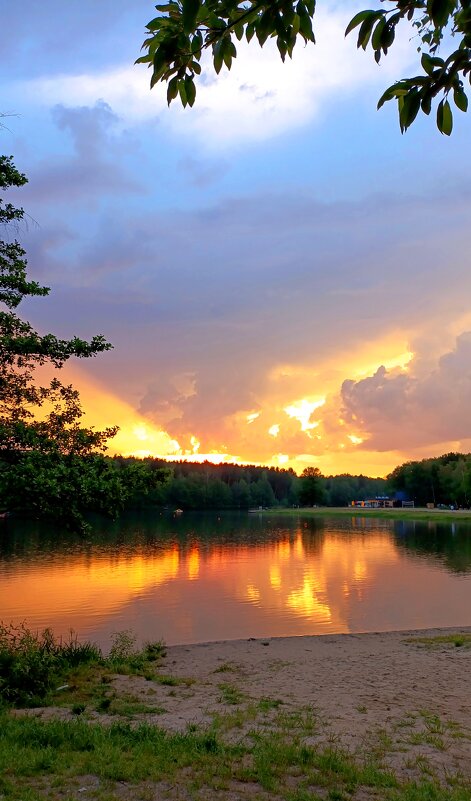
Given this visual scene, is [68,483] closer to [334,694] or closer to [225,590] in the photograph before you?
[334,694]

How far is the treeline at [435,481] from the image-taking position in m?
148

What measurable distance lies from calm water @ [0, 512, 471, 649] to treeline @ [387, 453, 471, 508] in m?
92.6

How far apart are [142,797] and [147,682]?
24.9ft

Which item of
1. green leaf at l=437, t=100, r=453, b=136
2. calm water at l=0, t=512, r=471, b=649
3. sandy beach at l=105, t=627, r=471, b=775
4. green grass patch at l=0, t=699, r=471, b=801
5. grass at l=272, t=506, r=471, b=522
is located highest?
green leaf at l=437, t=100, r=453, b=136

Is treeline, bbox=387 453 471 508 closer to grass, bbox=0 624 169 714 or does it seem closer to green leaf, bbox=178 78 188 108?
grass, bbox=0 624 169 714

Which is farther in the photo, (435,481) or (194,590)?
(435,481)

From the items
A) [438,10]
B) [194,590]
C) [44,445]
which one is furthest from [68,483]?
[194,590]

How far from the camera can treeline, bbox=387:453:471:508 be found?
148m

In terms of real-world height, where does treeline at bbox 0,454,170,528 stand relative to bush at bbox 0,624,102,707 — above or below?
above

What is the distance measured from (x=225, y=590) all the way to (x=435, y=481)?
150 m

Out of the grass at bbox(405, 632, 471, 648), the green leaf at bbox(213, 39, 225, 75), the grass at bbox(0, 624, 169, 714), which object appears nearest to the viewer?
the green leaf at bbox(213, 39, 225, 75)

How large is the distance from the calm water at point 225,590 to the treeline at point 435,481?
9264cm

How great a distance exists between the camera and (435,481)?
562ft

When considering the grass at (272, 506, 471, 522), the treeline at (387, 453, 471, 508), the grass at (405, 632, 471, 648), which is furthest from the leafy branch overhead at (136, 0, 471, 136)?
the treeline at (387, 453, 471, 508)
